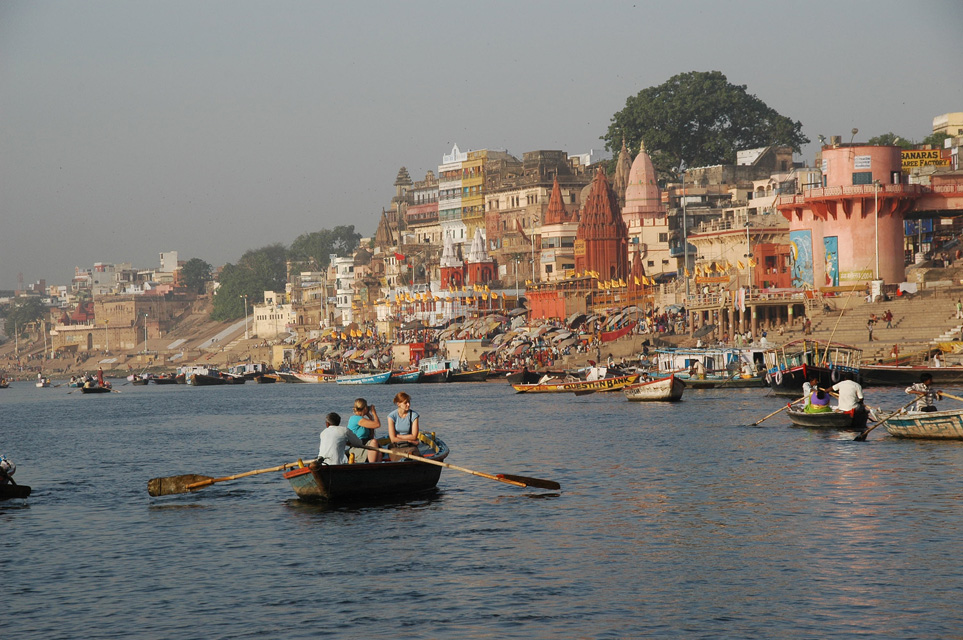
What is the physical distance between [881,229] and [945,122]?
30909mm

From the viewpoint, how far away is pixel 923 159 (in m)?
86.9

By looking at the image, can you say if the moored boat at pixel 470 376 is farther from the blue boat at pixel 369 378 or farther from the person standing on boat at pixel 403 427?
the person standing on boat at pixel 403 427

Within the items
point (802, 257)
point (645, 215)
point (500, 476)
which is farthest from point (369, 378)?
point (500, 476)

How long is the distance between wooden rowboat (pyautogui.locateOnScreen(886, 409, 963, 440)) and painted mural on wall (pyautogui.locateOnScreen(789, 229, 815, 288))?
45039 millimetres

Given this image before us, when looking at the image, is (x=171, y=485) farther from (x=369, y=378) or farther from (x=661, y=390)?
(x=369, y=378)

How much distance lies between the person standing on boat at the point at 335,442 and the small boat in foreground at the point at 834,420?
16.4m

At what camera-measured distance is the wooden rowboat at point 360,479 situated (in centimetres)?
2334

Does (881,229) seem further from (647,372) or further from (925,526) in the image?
(925,526)

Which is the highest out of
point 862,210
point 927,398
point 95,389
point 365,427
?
point 862,210

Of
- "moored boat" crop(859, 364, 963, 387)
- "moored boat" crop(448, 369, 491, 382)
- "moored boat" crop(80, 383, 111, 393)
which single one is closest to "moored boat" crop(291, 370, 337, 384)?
"moored boat" crop(80, 383, 111, 393)

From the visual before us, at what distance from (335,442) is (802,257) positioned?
5826cm

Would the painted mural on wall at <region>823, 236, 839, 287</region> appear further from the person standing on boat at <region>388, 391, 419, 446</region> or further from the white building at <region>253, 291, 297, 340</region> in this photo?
the white building at <region>253, 291, 297, 340</region>

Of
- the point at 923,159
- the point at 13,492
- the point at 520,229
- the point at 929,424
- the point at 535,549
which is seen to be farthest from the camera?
the point at 520,229

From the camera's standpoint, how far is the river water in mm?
15609
